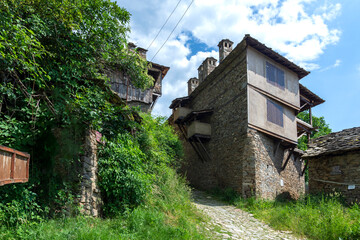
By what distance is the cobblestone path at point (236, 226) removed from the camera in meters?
8.28

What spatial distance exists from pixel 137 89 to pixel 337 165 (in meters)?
10.6

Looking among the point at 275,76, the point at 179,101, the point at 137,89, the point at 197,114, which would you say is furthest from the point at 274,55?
the point at 137,89

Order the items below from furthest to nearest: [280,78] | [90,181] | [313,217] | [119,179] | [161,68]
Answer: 1. [161,68]
2. [280,78]
3. [313,217]
4. [119,179]
5. [90,181]

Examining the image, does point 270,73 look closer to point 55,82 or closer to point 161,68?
point 161,68

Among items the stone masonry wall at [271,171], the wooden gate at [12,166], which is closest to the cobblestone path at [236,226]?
the stone masonry wall at [271,171]

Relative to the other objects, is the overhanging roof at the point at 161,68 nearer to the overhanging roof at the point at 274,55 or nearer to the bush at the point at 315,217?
the overhanging roof at the point at 274,55

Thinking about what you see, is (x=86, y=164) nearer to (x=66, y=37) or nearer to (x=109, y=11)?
(x=66, y=37)

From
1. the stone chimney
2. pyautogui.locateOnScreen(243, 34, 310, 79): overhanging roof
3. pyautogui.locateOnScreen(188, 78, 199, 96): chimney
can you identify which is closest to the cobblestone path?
pyautogui.locateOnScreen(243, 34, 310, 79): overhanging roof

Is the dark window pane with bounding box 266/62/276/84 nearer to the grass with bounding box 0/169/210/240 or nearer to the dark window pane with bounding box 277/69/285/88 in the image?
the dark window pane with bounding box 277/69/285/88

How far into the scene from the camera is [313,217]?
970 cm

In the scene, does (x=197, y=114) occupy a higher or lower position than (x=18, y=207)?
higher

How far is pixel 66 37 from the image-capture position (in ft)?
24.2

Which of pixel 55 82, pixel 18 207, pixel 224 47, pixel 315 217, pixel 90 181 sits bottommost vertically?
pixel 315 217

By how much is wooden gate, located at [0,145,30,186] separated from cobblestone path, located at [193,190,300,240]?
5250 millimetres
